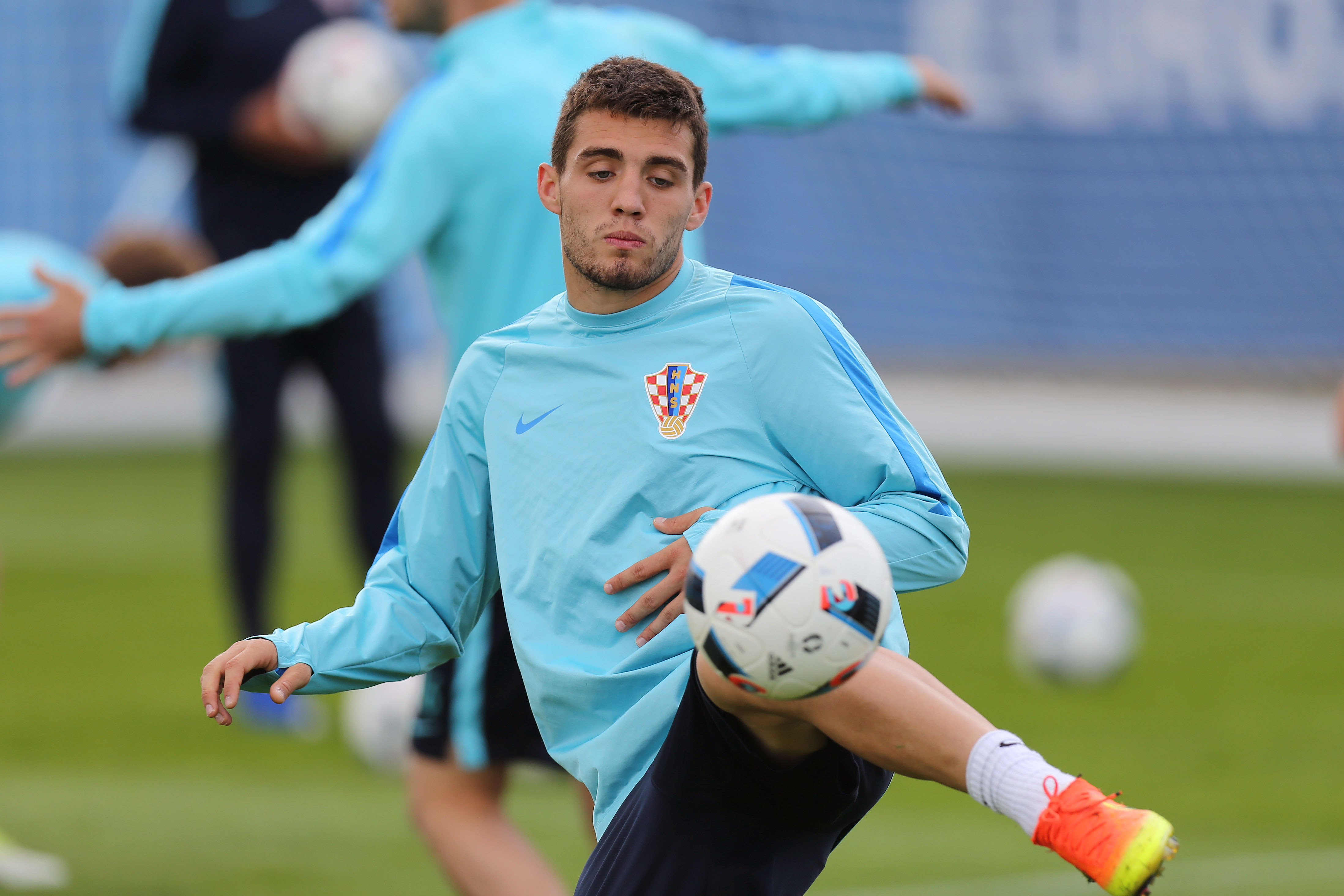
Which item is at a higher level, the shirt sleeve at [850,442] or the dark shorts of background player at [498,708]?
the shirt sleeve at [850,442]

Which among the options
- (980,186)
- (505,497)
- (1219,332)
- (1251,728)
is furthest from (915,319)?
(505,497)

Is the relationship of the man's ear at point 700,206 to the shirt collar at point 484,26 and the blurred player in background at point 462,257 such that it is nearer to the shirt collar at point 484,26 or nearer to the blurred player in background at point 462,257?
the blurred player in background at point 462,257

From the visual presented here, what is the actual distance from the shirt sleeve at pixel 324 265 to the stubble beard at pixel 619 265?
114cm

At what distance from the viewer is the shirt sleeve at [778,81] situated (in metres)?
4.28

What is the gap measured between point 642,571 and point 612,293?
1.52 ft

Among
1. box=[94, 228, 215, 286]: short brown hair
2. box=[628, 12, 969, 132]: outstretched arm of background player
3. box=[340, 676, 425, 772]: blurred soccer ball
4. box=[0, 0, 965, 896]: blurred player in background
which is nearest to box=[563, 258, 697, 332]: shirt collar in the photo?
box=[0, 0, 965, 896]: blurred player in background

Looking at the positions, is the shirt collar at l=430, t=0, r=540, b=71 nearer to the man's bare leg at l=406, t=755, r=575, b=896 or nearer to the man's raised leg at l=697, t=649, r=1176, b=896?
the man's bare leg at l=406, t=755, r=575, b=896

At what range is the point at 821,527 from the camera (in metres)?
2.51

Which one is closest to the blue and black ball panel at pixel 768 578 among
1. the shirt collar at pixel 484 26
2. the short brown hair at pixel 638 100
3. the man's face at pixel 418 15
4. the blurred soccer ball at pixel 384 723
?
the short brown hair at pixel 638 100

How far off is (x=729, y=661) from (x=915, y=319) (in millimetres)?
A: 12789

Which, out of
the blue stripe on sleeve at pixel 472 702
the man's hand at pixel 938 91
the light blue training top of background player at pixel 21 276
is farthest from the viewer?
the light blue training top of background player at pixel 21 276

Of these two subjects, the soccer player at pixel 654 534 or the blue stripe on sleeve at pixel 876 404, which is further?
the blue stripe on sleeve at pixel 876 404

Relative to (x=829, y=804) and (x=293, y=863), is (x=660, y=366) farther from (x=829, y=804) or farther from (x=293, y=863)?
(x=293, y=863)

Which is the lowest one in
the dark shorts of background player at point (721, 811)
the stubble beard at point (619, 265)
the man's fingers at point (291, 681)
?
the dark shorts of background player at point (721, 811)
